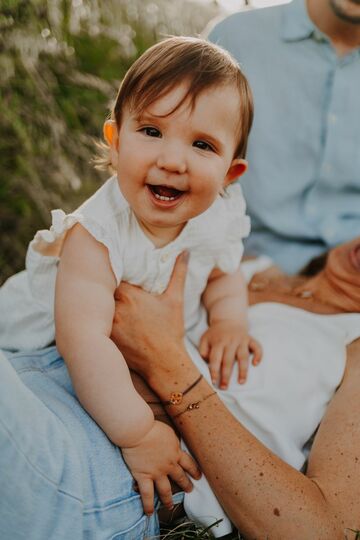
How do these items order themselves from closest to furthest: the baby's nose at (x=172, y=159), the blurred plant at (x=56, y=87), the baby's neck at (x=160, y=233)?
the baby's nose at (x=172, y=159) → the baby's neck at (x=160, y=233) → the blurred plant at (x=56, y=87)

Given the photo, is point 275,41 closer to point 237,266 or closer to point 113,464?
point 237,266

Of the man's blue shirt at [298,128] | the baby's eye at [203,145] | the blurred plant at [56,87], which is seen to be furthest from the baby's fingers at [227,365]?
the blurred plant at [56,87]

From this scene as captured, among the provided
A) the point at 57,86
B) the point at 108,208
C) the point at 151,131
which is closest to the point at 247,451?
the point at 108,208

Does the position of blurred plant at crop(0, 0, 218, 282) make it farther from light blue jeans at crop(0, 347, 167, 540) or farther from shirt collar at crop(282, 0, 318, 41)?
light blue jeans at crop(0, 347, 167, 540)

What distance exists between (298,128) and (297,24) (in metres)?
0.40

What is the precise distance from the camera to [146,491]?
1.64 meters

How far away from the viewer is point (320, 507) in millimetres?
1614

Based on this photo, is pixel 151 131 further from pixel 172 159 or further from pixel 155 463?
pixel 155 463

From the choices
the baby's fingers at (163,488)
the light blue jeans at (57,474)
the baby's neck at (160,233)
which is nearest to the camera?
the light blue jeans at (57,474)

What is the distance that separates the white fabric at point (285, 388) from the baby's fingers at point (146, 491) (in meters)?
0.14

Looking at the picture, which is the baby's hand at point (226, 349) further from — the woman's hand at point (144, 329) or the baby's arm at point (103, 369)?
the baby's arm at point (103, 369)

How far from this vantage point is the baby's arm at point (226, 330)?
1.95 meters

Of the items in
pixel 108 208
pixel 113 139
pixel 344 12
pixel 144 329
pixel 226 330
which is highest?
pixel 344 12

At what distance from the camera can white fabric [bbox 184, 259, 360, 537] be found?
1.83 m
